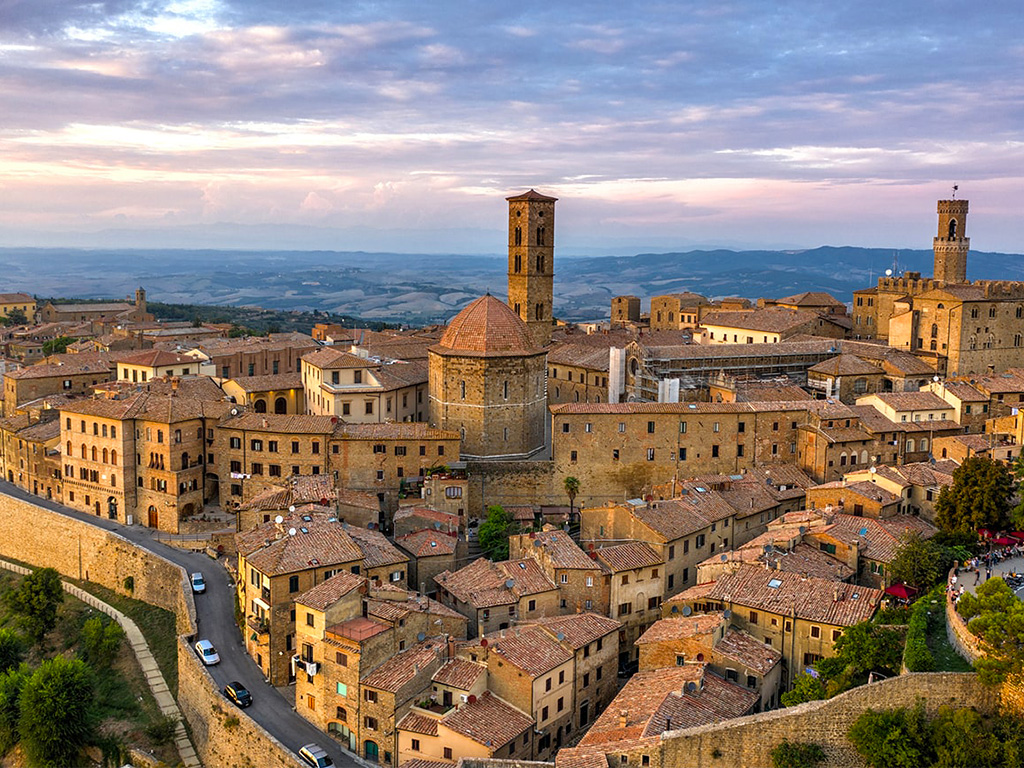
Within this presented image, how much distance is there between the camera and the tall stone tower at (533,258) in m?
62.5

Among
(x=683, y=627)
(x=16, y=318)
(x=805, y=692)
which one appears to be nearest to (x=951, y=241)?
(x=683, y=627)

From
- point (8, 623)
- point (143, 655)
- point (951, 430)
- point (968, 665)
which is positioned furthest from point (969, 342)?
point (8, 623)

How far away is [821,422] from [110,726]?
1377 inches

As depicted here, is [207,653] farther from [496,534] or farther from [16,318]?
[16,318]

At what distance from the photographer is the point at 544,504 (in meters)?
47.6

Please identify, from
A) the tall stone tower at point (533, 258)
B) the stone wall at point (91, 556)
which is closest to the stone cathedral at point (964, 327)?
the tall stone tower at point (533, 258)

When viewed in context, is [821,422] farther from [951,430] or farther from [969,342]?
[969,342]

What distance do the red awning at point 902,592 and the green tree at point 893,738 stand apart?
745cm

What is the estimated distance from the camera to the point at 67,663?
38.3m

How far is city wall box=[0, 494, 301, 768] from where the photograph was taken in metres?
32.5

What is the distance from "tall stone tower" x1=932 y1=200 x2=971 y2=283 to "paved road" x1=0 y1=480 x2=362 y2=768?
196 ft

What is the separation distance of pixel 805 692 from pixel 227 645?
22.6 m

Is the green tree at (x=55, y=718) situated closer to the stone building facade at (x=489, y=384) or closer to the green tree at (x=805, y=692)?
the stone building facade at (x=489, y=384)

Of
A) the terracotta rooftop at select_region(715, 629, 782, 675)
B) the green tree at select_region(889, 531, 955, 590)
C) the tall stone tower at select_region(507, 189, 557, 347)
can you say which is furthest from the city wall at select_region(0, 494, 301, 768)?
the tall stone tower at select_region(507, 189, 557, 347)
